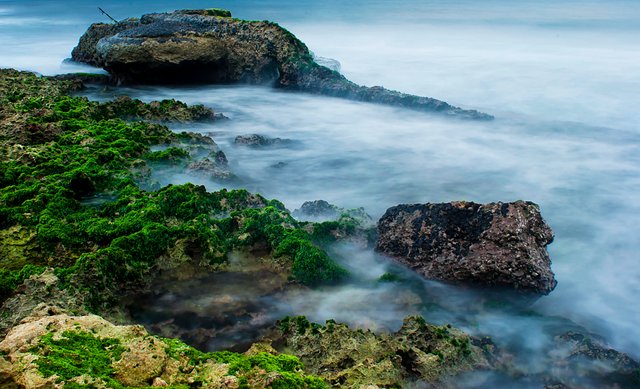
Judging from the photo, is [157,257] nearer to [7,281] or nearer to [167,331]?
[167,331]

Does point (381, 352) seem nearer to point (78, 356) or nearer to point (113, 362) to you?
point (113, 362)

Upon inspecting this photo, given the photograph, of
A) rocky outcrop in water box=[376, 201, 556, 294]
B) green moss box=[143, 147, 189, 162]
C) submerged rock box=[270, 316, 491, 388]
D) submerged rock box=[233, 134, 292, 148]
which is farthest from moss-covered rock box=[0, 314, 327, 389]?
submerged rock box=[233, 134, 292, 148]

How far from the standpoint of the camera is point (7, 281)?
13.9 ft

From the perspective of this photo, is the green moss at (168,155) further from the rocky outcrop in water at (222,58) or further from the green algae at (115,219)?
the rocky outcrop in water at (222,58)

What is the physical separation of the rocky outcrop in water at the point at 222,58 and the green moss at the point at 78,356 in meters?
11.1

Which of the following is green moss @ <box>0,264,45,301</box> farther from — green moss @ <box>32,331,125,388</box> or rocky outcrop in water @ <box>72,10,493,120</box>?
rocky outcrop in water @ <box>72,10,493,120</box>

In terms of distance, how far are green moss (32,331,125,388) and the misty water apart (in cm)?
145

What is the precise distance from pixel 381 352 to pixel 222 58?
11.7 m

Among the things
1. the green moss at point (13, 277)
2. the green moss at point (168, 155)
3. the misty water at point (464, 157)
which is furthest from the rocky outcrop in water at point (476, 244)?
the green moss at point (13, 277)

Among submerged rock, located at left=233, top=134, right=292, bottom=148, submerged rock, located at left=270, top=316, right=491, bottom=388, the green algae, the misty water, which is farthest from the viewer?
submerged rock, located at left=233, top=134, right=292, bottom=148

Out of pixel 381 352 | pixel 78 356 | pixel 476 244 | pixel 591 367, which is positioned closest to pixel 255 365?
pixel 78 356

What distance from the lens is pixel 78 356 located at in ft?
9.25

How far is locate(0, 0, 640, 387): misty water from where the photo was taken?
5230mm

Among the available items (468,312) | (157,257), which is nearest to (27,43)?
(157,257)
